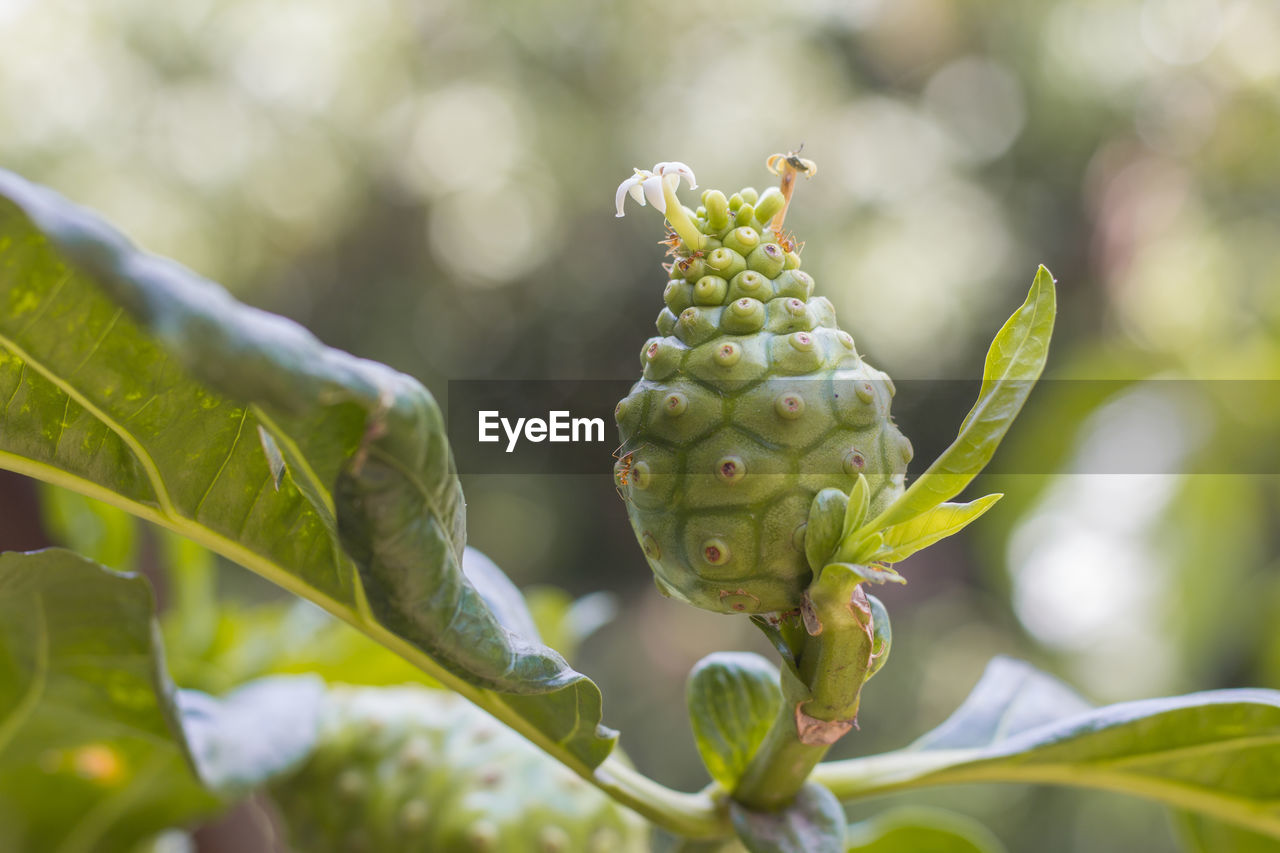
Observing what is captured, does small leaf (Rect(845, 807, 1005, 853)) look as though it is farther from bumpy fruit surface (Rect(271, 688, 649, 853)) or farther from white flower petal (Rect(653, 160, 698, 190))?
white flower petal (Rect(653, 160, 698, 190))

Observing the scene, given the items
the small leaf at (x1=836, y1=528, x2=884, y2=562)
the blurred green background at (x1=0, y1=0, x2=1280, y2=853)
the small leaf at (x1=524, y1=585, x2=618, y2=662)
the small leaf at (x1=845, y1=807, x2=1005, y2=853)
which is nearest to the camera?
the small leaf at (x1=836, y1=528, x2=884, y2=562)

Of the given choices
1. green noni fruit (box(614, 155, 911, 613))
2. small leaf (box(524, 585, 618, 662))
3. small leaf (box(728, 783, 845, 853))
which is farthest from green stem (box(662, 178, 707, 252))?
small leaf (box(524, 585, 618, 662))

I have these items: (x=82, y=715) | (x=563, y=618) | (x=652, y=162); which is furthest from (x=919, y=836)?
(x=652, y=162)

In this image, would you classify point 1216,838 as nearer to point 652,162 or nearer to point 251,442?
point 251,442

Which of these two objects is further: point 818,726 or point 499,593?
point 499,593

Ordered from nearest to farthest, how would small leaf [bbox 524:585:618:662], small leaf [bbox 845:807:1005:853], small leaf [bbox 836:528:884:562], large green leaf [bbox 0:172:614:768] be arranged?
large green leaf [bbox 0:172:614:768]
small leaf [bbox 836:528:884:562]
small leaf [bbox 845:807:1005:853]
small leaf [bbox 524:585:618:662]

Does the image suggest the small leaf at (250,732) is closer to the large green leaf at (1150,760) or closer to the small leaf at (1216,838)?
the large green leaf at (1150,760)
